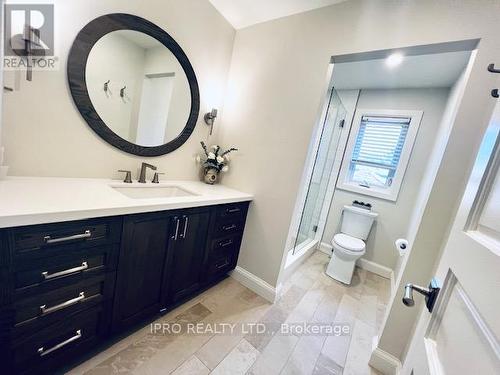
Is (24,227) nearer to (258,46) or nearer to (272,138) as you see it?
(272,138)

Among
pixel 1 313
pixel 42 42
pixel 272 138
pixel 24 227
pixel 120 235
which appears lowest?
pixel 1 313

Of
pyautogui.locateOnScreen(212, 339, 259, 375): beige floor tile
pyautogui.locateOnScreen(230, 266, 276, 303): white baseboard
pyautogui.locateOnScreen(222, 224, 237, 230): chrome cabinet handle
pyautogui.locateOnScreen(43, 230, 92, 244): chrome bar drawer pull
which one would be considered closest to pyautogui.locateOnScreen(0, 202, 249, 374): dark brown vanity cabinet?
pyautogui.locateOnScreen(43, 230, 92, 244): chrome bar drawer pull

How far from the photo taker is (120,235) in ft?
3.59

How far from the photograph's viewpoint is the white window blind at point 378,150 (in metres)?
2.68

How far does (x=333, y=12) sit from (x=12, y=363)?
2706 millimetres

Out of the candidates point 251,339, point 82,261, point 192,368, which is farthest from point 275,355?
point 82,261

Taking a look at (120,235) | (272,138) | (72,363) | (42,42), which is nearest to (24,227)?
(120,235)

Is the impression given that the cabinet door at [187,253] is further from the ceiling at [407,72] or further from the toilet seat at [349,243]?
the ceiling at [407,72]

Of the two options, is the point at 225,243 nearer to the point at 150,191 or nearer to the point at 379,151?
the point at 150,191

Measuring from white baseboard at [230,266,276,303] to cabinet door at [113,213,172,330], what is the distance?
0.87 m

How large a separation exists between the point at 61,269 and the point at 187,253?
29.2 inches

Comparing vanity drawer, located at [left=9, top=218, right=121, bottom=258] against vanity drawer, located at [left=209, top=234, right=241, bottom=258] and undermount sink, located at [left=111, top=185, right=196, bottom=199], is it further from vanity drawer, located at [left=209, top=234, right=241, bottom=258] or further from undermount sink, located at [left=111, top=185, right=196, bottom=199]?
vanity drawer, located at [left=209, top=234, right=241, bottom=258]

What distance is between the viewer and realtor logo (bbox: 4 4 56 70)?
3.39 ft

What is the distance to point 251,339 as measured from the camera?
1502mm
